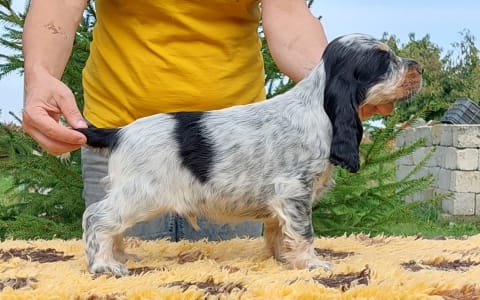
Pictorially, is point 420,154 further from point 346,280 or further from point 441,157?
point 346,280

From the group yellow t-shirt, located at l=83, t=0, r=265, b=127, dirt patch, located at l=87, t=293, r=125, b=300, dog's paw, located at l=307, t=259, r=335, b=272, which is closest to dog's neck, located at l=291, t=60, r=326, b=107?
dog's paw, located at l=307, t=259, r=335, b=272

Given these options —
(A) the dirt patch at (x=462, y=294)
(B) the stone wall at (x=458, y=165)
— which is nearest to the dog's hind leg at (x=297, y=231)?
(A) the dirt patch at (x=462, y=294)

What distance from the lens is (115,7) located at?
8.63ft

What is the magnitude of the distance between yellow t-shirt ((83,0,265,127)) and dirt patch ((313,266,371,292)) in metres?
0.93

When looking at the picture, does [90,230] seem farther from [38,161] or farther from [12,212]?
[12,212]

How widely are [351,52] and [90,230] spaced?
2.80 ft

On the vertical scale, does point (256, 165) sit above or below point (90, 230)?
above

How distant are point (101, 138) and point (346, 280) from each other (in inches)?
31.1

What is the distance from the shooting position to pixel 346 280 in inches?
72.2

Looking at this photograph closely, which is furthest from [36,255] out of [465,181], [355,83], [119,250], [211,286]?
[465,181]

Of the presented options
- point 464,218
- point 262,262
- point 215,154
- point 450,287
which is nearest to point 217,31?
point 215,154

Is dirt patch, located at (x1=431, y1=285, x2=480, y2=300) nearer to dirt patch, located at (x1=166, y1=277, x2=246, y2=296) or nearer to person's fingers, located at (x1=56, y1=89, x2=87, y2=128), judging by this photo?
dirt patch, located at (x1=166, y1=277, x2=246, y2=296)

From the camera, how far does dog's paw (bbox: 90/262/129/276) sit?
1994 mm

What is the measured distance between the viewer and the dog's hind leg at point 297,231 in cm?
205
